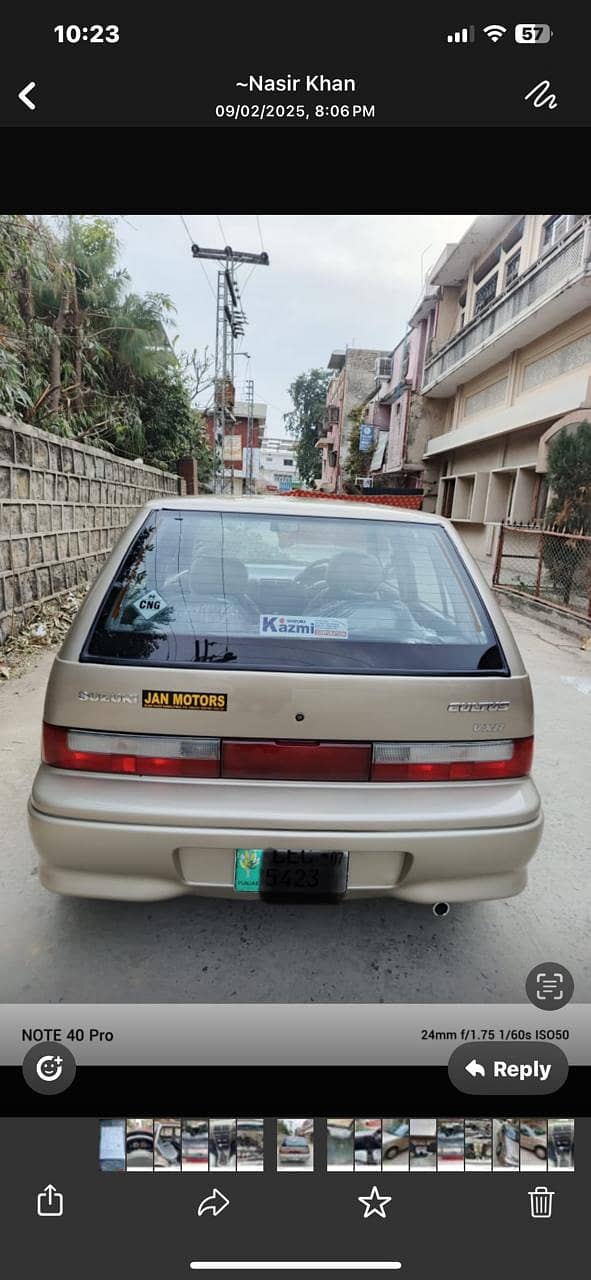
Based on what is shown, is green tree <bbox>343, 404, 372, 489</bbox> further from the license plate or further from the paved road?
the license plate

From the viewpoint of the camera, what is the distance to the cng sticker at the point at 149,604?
1793mm

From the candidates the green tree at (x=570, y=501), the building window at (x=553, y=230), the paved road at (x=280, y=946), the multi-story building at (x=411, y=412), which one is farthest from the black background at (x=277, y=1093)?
the multi-story building at (x=411, y=412)

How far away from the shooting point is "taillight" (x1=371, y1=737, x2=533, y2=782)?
5.39 ft

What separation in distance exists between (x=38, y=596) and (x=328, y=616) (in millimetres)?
4777

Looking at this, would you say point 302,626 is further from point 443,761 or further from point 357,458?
point 357,458

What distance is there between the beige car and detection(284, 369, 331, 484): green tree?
4726cm

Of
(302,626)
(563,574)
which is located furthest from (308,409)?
(302,626)

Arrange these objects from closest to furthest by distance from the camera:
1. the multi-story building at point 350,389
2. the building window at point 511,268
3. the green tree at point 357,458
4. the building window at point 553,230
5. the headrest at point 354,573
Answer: the headrest at point 354,573
the building window at point 553,230
the building window at point 511,268
the green tree at point 357,458
the multi-story building at point 350,389

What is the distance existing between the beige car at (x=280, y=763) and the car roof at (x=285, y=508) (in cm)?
58

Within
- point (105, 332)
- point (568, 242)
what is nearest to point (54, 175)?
point (568, 242)

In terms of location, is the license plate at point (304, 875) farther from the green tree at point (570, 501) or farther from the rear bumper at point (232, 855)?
the green tree at point (570, 501)

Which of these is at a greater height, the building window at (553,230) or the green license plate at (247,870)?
the building window at (553,230)

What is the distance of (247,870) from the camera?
5.26ft

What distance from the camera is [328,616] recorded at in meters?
1.82
